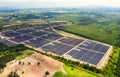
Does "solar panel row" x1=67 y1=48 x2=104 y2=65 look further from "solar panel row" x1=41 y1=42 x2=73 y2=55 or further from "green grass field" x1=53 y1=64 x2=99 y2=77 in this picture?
"green grass field" x1=53 y1=64 x2=99 y2=77

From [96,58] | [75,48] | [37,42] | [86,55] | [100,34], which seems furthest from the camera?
[100,34]

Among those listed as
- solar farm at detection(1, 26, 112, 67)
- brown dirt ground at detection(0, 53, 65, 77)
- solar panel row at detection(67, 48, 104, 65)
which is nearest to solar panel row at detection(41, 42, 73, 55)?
solar farm at detection(1, 26, 112, 67)

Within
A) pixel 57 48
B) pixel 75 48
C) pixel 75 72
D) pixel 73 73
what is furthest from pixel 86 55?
pixel 73 73

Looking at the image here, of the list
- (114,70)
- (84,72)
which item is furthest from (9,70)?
(114,70)

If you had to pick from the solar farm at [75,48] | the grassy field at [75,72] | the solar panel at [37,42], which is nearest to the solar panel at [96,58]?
the solar farm at [75,48]

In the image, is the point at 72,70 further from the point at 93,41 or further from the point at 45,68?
the point at 93,41

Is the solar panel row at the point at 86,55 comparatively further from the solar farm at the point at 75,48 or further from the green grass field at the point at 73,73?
the green grass field at the point at 73,73

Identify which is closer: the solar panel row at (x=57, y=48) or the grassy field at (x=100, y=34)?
the solar panel row at (x=57, y=48)

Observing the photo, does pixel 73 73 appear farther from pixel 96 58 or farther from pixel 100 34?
pixel 100 34
